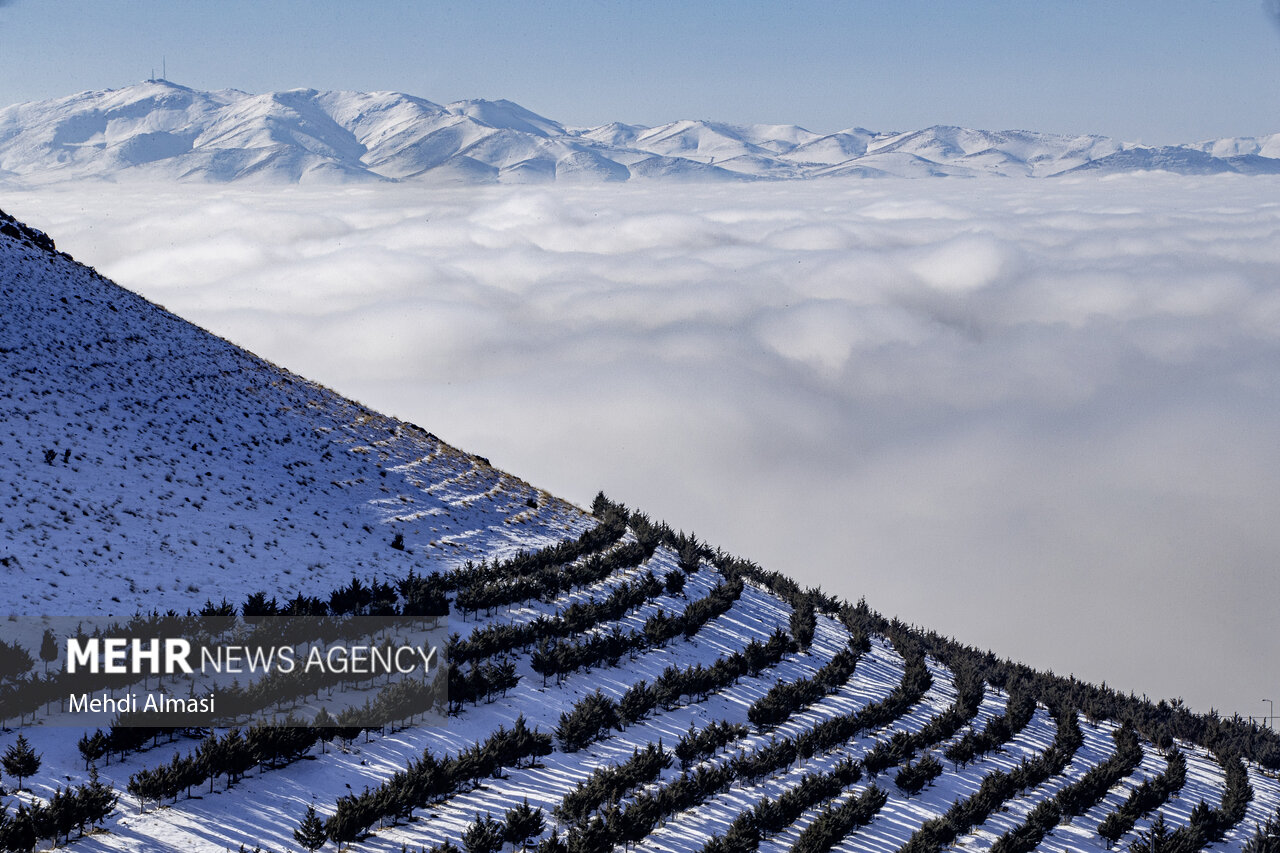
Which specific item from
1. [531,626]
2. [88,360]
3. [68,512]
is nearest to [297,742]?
[531,626]

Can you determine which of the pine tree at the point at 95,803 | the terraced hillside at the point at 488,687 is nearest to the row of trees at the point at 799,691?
the terraced hillside at the point at 488,687

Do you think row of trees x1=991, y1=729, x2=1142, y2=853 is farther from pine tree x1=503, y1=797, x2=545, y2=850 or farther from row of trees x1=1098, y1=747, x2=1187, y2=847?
pine tree x1=503, y1=797, x2=545, y2=850

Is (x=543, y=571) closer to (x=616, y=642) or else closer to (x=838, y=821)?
(x=616, y=642)

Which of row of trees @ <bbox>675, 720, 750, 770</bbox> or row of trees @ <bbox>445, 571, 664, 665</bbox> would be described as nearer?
row of trees @ <bbox>675, 720, 750, 770</bbox>

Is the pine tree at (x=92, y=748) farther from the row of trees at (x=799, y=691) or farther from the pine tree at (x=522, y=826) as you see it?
the row of trees at (x=799, y=691)

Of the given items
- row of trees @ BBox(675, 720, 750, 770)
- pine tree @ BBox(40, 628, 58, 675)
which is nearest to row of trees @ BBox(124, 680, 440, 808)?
pine tree @ BBox(40, 628, 58, 675)

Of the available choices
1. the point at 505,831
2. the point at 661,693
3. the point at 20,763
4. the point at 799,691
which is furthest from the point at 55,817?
the point at 799,691
